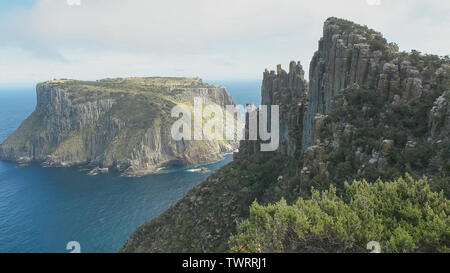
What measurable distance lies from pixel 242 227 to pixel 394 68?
25449mm

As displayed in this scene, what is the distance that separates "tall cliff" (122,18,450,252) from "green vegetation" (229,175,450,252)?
11.4 ft

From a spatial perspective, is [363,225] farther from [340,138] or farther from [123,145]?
[123,145]

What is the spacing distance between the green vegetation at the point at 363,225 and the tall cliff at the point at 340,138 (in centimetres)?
346

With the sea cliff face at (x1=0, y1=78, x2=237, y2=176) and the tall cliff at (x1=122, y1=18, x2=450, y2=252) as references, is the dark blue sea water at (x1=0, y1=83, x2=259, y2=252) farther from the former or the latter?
the tall cliff at (x1=122, y1=18, x2=450, y2=252)

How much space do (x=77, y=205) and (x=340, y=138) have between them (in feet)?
374

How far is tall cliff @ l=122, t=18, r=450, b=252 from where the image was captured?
24953 millimetres

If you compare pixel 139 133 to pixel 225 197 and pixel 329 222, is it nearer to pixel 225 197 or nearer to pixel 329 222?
pixel 225 197

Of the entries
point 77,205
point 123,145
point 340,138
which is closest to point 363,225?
point 340,138

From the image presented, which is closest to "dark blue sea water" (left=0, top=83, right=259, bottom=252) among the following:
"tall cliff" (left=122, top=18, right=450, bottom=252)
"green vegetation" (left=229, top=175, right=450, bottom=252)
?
"tall cliff" (left=122, top=18, right=450, bottom=252)

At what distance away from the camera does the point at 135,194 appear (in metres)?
126

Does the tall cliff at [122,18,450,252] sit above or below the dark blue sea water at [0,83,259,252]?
above
